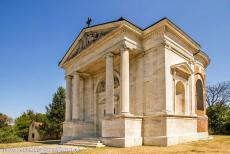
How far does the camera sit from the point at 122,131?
15.7m

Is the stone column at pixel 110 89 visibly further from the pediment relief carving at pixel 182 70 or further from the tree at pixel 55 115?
the tree at pixel 55 115

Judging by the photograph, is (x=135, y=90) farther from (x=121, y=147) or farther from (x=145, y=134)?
(x=121, y=147)

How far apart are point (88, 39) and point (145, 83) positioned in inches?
324

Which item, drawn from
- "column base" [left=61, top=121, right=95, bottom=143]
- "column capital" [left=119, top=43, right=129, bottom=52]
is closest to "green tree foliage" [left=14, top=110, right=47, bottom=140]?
"column base" [left=61, top=121, right=95, bottom=143]

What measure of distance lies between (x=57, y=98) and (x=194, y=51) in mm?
28247

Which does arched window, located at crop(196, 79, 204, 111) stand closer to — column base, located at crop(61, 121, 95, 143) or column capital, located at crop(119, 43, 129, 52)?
column capital, located at crop(119, 43, 129, 52)

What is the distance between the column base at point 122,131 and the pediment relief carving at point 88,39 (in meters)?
8.02

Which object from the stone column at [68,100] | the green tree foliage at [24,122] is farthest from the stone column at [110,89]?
the green tree foliage at [24,122]

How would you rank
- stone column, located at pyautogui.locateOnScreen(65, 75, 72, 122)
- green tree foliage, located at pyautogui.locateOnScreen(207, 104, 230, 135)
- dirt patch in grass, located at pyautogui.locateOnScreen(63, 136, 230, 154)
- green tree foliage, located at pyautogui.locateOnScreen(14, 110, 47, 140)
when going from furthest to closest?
green tree foliage, located at pyautogui.locateOnScreen(14, 110, 47, 140), green tree foliage, located at pyautogui.locateOnScreen(207, 104, 230, 135), stone column, located at pyautogui.locateOnScreen(65, 75, 72, 122), dirt patch in grass, located at pyautogui.locateOnScreen(63, 136, 230, 154)

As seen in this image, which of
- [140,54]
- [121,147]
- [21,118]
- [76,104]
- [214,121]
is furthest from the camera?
[21,118]

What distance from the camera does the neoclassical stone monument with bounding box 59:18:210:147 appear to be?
16.2m

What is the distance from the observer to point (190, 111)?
19.5 meters

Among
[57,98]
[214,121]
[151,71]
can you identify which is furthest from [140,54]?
[57,98]

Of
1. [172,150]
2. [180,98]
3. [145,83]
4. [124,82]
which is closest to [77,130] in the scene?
[124,82]
